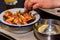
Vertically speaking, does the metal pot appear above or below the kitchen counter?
above

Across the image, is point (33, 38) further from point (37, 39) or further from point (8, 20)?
point (8, 20)

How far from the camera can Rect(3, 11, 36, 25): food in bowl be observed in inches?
31.5

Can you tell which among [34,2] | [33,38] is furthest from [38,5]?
[33,38]

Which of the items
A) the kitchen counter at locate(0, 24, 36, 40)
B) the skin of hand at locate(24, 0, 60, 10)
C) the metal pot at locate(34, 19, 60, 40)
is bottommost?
the kitchen counter at locate(0, 24, 36, 40)

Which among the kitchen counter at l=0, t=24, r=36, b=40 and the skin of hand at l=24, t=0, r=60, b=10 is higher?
the skin of hand at l=24, t=0, r=60, b=10

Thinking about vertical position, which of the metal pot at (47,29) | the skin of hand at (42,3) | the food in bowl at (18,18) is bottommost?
the metal pot at (47,29)

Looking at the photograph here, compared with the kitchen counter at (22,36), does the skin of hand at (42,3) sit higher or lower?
higher

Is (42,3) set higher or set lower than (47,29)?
higher

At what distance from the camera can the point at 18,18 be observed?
82 centimetres

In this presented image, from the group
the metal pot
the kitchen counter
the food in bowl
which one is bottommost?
the kitchen counter

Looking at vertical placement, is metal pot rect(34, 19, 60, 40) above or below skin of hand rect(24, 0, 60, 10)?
below

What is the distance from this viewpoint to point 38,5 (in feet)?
2.52

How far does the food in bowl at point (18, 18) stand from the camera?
2.63 feet

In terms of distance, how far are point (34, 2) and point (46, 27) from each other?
130 mm
